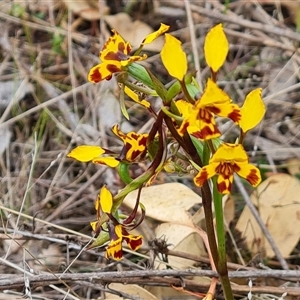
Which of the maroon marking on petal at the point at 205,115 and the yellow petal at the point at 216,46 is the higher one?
the yellow petal at the point at 216,46

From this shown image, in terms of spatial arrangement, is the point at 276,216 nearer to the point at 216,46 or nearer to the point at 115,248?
the point at 115,248

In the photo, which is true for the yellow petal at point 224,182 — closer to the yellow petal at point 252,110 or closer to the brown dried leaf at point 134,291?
the yellow petal at point 252,110

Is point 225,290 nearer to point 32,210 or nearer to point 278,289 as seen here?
point 278,289

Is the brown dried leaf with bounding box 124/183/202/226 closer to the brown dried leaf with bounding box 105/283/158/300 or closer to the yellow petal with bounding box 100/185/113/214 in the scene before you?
the brown dried leaf with bounding box 105/283/158/300

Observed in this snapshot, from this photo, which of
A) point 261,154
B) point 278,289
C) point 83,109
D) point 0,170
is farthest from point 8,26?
point 278,289

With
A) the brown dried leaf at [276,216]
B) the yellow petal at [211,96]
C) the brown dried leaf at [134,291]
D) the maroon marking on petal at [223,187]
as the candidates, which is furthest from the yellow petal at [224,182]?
the brown dried leaf at [276,216]

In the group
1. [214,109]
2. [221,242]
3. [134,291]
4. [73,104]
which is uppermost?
[214,109]

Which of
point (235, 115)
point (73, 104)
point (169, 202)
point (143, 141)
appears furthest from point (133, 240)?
point (73, 104)
